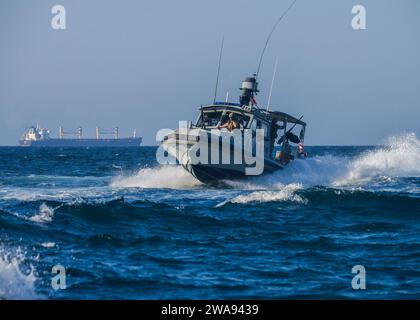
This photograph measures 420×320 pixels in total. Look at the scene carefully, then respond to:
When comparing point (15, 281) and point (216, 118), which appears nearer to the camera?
point (15, 281)

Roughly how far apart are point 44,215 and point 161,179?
13409mm

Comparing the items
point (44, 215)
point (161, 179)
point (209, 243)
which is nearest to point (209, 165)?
point (161, 179)

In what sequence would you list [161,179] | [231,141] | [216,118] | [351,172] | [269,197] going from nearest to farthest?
[269,197]
[231,141]
[216,118]
[161,179]
[351,172]

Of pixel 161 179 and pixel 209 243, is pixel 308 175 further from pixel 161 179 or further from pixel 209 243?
pixel 209 243

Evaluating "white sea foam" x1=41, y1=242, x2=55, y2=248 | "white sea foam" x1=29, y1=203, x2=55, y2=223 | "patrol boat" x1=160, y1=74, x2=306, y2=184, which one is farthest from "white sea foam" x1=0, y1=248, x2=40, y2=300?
"patrol boat" x1=160, y1=74, x2=306, y2=184

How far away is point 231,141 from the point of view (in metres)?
28.5

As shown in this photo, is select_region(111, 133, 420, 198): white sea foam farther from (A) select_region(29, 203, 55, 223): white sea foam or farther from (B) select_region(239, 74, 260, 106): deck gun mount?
(A) select_region(29, 203, 55, 223): white sea foam

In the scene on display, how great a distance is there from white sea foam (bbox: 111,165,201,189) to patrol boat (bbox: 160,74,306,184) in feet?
4.73

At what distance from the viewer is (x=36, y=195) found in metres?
27.4

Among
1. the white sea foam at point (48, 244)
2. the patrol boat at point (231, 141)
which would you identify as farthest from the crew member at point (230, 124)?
the white sea foam at point (48, 244)

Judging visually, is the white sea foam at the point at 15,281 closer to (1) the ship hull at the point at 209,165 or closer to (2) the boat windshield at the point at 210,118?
(1) the ship hull at the point at 209,165

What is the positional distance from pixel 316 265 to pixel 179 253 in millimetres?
2921

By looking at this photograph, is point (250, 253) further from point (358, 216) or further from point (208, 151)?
point (208, 151)

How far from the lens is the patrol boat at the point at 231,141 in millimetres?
28609
